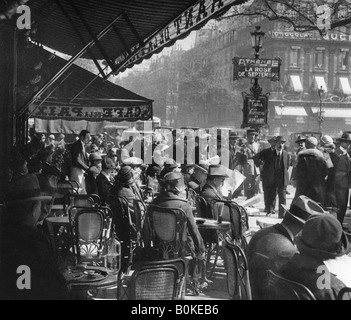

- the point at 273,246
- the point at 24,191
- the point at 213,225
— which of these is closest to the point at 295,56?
the point at 213,225

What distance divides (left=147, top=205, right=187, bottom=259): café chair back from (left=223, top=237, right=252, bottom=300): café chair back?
169 centimetres

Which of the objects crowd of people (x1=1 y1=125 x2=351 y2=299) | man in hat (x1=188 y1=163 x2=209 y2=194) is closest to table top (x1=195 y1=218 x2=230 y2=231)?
crowd of people (x1=1 y1=125 x2=351 y2=299)

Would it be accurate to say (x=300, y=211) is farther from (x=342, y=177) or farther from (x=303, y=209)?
(x=342, y=177)

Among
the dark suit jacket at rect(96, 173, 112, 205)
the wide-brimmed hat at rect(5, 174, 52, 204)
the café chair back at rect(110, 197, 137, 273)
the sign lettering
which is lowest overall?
the café chair back at rect(110, 197, 137, 273)

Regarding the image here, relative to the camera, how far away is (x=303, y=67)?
11836mm

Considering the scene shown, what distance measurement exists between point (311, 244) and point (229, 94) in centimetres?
1023

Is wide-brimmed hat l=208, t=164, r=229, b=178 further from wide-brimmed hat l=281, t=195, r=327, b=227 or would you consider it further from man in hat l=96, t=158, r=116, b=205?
wide-brimmed hat l=281, t=195, r=327, b=227

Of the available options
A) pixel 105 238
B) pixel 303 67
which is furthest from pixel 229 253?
pixel 303 67

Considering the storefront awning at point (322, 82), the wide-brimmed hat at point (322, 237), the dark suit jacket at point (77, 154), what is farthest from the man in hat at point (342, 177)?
the wide-brimmed hat at point (322, 237)

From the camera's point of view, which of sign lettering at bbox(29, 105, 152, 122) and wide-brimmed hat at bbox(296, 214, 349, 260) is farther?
sign lettering at bbox(29, 105, 152, 122)

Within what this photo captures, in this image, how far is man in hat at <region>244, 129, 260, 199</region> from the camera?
494 inches

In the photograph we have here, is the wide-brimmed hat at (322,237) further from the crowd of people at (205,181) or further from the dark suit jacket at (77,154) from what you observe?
the dark suit jacket at (77,154)

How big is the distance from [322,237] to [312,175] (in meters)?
5.79

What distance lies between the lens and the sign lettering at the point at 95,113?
8.23 metres
